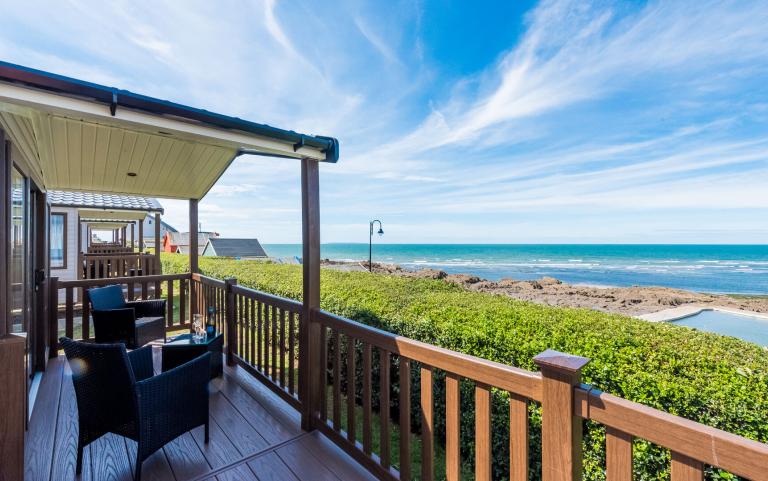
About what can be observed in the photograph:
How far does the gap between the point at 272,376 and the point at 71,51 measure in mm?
3951

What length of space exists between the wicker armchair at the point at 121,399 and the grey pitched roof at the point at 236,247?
1933 centimetres

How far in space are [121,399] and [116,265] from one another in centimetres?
950

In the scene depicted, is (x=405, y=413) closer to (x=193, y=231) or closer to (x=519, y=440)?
(x=519, y=440)

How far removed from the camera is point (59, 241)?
796 cm

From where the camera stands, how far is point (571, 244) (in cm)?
6544

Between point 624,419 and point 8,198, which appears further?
point 8,198

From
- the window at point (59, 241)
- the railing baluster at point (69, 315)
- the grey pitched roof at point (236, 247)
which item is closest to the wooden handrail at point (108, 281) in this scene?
the railing baluster at point (69, 315)

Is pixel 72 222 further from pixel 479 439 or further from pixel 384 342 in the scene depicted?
pixel 479 439

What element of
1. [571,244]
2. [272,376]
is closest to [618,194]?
[272,376]

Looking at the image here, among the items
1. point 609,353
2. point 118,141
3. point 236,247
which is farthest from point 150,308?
point 236,247

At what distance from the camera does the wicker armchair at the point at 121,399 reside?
1.91m

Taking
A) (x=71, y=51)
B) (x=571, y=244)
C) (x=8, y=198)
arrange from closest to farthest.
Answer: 1. (x=8, y=198)
2. (x=71, y=51)
3. (x=571, y=244)

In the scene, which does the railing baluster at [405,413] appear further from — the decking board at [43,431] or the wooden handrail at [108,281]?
the wooden handrail at [108,281]

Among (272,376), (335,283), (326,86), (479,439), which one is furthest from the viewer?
(326,86)
